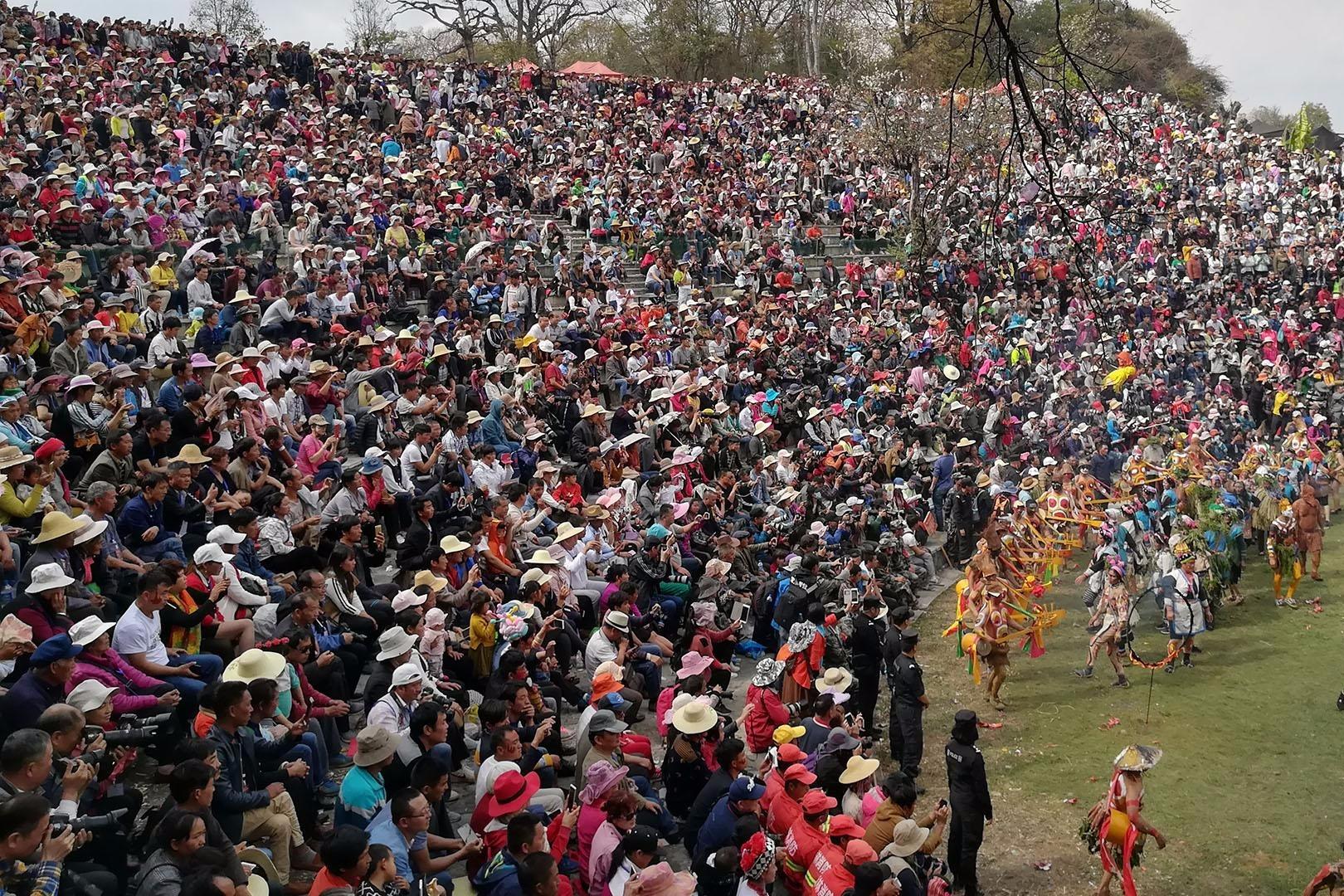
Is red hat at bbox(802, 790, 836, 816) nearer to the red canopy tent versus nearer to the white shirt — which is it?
the white shirt

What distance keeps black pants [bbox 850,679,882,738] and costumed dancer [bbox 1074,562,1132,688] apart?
10.8 feet

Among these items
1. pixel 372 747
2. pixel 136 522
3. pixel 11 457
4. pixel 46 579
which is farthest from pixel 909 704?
pixel 11 457

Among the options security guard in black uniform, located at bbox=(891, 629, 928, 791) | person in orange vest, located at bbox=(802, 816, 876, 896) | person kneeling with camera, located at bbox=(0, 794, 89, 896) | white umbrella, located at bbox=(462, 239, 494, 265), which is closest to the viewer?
person kneeling with camera, located at bbox=(0, 794, 89, 896)

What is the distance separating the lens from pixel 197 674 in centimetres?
676

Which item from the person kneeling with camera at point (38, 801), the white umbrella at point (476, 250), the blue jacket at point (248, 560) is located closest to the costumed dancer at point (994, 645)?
the blue jacket at point (248, 560)

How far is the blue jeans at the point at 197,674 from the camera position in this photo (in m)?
6.60

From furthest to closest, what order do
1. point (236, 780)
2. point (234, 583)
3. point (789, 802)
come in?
1. point (234, 583)
2. point (789, 802)
3. point (236, 780)

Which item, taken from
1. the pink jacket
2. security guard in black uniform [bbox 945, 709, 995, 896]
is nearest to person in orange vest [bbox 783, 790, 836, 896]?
security guard in black uniform [bbox 945, 709, 995, 896]

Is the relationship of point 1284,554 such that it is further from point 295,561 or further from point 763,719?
point 295,561

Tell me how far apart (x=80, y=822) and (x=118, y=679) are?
1.63 meters

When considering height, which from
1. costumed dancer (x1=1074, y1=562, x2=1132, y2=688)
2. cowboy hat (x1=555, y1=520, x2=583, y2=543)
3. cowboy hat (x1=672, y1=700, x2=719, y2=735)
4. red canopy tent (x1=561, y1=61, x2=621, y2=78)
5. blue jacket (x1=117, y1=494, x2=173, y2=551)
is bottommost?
costumed dancer (x1=1074, y1=562, x2=1132, y2=688)

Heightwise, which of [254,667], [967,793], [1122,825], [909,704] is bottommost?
[1122,825]

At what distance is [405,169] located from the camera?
2145 centimetres

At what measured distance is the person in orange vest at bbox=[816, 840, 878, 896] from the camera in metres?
6.34
